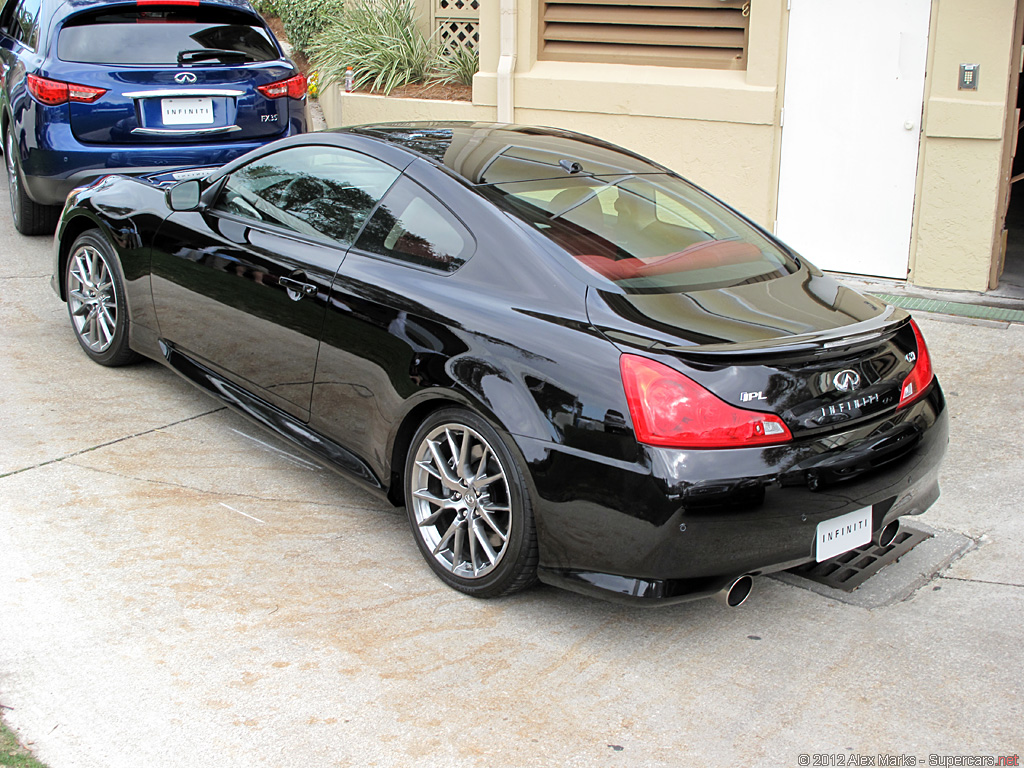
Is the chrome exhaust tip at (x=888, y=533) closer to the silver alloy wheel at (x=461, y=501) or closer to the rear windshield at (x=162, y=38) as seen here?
the silver alloy wheel at (x=461, y=501)

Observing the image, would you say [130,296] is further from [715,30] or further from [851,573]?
[715,30]

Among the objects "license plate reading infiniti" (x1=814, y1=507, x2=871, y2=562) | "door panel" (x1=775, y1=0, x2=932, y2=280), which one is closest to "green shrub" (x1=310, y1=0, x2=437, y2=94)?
"door panel" (x1=775, y1=0, x2=932, y2=280)

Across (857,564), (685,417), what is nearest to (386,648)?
(685,417)

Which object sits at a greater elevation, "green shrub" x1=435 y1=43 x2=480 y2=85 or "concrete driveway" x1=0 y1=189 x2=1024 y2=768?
"green shrub" x1=435 y1=43 x2=480 y2=85

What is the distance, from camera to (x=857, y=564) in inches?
165

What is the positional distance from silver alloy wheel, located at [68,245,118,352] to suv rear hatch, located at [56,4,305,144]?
188cm

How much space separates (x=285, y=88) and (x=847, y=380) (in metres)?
5.77

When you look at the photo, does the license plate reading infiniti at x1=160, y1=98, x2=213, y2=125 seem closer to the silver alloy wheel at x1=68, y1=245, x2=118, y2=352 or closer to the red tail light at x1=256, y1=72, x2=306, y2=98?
the red tail light at x1=256, y1=72, x2=306, y2=98

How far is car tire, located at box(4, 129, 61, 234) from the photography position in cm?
836

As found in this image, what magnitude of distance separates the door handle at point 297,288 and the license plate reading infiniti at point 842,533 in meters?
2.13

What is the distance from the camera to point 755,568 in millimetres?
3432

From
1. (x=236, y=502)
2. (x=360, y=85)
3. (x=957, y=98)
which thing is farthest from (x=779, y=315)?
(x=360, y=85)

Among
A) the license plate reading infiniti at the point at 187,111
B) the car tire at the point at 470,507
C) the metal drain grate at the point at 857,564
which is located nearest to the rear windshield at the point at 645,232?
the car tire at the point at 470,507

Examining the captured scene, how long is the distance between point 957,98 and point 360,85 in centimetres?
580
